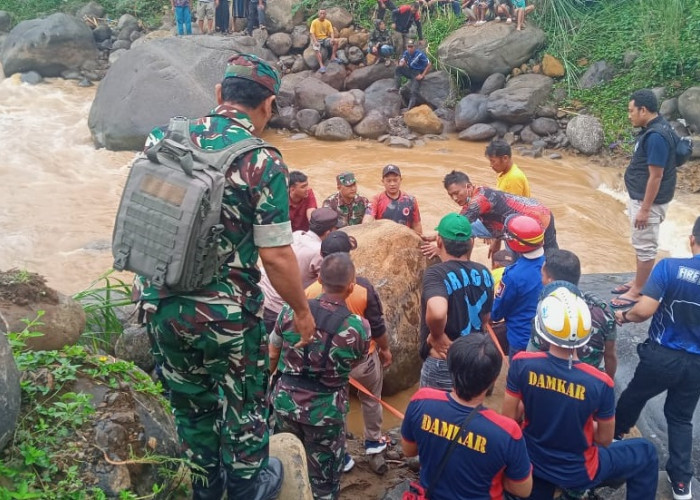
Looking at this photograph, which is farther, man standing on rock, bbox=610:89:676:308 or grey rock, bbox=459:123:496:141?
grey rock, bbox=459:123:496:141

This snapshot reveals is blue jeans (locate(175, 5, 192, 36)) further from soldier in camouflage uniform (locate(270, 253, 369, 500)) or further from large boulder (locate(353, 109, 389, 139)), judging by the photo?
soldier in camouflage uniform (locate(270, 253, 369, 500))

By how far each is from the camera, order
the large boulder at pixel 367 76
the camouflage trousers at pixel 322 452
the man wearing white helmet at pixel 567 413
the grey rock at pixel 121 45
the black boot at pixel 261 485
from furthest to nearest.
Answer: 1. the grey rock at pixel 121 45
2. the large boulder at pixel 367 76
3. the camouflage trousers at pixel 322 452
4. the man wearing white helmet at pixel 567 413
5. the black boot at pixel 261 485

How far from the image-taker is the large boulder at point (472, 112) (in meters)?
13.0

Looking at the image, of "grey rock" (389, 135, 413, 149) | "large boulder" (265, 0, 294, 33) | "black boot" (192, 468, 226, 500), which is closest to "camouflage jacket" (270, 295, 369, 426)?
"black boot" (192, 468, 226, 500)

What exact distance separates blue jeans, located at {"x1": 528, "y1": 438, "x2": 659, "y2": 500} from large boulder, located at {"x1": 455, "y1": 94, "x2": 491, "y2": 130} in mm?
10299

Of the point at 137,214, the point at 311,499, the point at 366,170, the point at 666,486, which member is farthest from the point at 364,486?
the point at 366,170

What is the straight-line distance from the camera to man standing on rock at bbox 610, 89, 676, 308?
5.29 meters

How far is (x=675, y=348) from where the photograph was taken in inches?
149

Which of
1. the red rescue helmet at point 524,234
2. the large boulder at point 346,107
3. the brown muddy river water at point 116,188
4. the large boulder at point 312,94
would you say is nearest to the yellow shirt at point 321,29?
the large boulder at point 312,94

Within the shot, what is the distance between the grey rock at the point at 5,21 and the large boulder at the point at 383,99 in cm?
1164

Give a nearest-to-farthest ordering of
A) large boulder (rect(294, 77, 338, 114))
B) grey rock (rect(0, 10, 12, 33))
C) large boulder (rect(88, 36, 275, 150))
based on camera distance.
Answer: large boulder (rect(88, 36, 275, 150))
large boulder (rect(294, 77, 338, 114))
grey rock (rect(0, 10, 12, 33))

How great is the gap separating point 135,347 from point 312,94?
10.1 meters

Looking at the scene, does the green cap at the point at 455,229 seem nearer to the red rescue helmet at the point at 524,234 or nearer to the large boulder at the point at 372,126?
the red rescue helmet at the point at 524,234

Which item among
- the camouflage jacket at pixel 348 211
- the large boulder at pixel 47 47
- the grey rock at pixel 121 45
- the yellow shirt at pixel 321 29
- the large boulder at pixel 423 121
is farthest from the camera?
the grey rock at pixel 121 45
